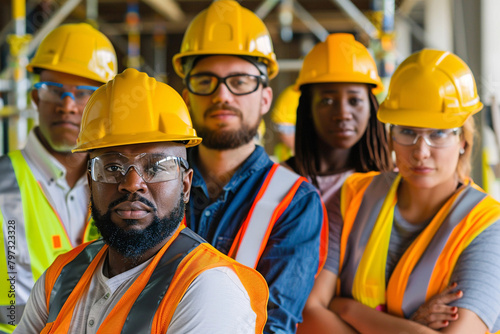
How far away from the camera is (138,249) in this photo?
2041 millimetres

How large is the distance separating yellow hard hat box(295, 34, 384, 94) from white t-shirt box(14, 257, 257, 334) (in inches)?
83.1

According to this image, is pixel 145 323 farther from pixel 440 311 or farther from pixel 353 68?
pixel 353 68

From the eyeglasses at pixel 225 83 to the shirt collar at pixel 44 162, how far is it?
79 cm

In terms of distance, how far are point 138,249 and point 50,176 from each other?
1309 millimetres

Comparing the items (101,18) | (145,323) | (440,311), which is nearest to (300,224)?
(440,311)

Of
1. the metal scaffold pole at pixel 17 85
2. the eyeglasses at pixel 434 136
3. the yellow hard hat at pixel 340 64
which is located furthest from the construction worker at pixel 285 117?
the eyeglasses at pixel 434 136

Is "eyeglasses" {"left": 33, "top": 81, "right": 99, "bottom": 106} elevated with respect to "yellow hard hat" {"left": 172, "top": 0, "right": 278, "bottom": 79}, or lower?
lower

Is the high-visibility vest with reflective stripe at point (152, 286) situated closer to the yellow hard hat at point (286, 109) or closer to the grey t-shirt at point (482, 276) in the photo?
the grey t-shirt at point (482, 276)

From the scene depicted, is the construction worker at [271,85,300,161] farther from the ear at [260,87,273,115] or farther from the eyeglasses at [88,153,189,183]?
the eyeglasses at [88,153,189,183]

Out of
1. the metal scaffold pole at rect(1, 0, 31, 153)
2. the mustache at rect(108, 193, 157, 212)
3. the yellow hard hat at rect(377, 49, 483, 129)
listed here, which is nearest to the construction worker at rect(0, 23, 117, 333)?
the mustache at rect(108, 193, 157, 212)

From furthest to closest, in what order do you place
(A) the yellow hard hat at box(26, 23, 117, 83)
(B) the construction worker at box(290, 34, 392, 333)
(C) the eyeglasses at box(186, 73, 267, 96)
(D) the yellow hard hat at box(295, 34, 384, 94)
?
(D) the yellow hard hat at box(295, 34, 384, 94), (B) the construction worker at box(290, 34, 392, 333), (A) the yellow hard hat at box(26, 23, 117, 83), (C) the eyeglasses at box(186, 73, 267, 96)

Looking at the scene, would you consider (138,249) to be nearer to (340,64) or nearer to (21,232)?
(21,232)

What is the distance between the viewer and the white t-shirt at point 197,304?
1.78m

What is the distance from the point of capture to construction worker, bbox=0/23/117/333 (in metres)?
2.91
